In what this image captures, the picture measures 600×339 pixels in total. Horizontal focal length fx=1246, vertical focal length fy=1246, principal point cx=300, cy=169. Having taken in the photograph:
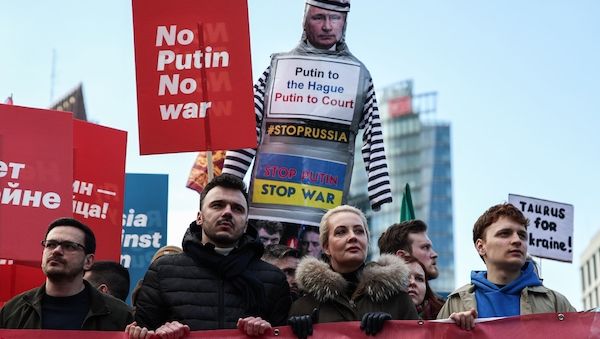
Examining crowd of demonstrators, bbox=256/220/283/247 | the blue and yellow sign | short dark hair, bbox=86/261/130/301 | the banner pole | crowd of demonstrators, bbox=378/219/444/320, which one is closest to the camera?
crowd of demonstrators, bbox=378/219/444/320

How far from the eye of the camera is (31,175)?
795 cm

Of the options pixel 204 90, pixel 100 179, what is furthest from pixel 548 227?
pixel 100 179

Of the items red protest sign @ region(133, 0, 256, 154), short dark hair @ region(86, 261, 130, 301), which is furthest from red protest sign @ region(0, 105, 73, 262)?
red protest sign @ region(133, 0, 256, 154)

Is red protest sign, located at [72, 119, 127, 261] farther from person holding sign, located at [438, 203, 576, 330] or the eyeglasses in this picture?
person holding sign, located at [438, 203, 576, 330]

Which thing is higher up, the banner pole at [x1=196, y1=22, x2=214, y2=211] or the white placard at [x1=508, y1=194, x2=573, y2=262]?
the banner pole at [x1=196, y1=22, x2=214, y2=211]

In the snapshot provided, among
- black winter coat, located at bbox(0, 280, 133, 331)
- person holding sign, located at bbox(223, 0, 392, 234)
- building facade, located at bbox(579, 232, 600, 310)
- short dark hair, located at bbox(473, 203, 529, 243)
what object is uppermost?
building facade, located at bbox(579, 232, 600, 310)

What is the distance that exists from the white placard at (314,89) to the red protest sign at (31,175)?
1.62 metres

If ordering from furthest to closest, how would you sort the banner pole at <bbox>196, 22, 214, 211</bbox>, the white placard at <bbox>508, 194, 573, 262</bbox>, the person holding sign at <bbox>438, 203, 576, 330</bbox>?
the white placard at <bbox>508, 194, 573, 262</bbox> → the banner pole at <bbox>196, 22, 214, 211</bbox> → the person holding sign at <bbox>438, 203, 576, 330</bbox>

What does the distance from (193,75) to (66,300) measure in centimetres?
247

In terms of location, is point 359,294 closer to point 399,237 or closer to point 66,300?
point 66,300

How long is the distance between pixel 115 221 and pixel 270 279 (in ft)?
9.84

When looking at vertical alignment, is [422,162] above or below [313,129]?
above

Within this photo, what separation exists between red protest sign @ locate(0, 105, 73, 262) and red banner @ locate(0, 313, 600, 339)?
6.97ft

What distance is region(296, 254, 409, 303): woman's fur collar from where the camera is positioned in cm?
577
